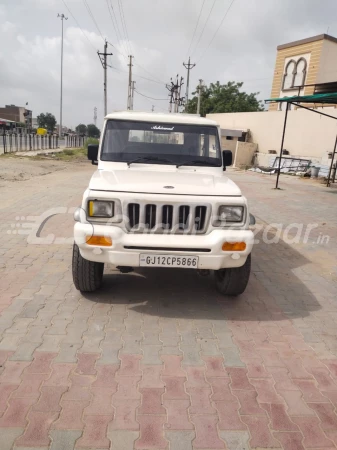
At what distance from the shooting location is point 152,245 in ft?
10.1

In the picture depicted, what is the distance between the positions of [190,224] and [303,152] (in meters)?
19.3

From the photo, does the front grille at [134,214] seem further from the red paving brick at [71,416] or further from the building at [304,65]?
the building at [304,65]

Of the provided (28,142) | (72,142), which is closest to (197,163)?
(28,142)

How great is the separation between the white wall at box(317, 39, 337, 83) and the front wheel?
1005 inches

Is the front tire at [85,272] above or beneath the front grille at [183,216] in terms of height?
beneath

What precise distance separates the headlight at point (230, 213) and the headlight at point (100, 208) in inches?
40.0

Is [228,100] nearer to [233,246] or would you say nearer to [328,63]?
[328,63]

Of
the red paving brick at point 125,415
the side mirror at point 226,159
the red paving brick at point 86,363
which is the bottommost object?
the red paving brick at point 86,363

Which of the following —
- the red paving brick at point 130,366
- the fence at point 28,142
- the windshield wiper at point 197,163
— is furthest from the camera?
the fence at point 28,142

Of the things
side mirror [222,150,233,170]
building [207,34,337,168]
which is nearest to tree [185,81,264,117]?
building [207,34,337,168]

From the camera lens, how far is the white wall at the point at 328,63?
2410 cm

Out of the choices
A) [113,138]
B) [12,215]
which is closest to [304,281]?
[113,138]

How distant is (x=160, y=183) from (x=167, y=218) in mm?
373

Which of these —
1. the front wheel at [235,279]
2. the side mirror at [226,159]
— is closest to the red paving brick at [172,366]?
the front wheel at [235,279]
